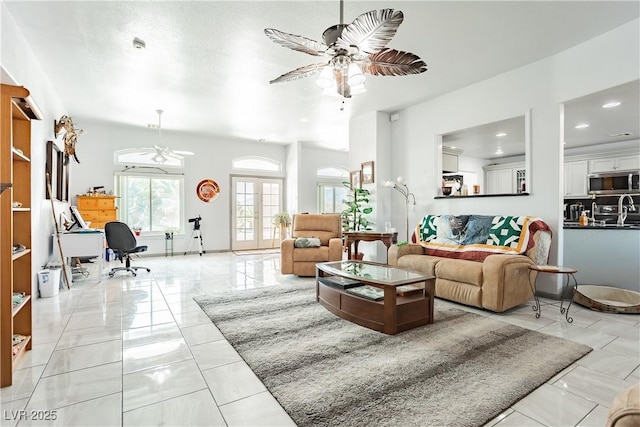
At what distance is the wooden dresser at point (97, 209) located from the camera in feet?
19.5

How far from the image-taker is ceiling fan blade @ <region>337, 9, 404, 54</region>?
1.77 meters

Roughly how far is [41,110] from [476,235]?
5677mm

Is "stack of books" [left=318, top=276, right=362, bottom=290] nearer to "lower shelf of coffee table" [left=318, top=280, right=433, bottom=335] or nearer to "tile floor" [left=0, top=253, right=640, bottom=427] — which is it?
"lower shelf of coffee table" [left=318, top=280, right=433, bottom=335]

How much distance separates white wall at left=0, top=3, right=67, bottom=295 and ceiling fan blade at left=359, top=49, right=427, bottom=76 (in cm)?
292

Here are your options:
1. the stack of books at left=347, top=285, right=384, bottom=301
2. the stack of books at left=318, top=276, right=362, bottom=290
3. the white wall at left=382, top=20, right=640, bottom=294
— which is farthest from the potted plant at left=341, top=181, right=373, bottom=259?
the stack of books at left=347, top=285, right=384, bottom=301

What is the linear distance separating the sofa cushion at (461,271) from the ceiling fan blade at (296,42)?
2.51m

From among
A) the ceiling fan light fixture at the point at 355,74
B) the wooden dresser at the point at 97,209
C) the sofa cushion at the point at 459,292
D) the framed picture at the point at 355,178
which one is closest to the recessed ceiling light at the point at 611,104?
the sofa cushion at the point at 459,292

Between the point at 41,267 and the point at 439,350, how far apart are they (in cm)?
475

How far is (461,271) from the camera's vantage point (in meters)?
3.25

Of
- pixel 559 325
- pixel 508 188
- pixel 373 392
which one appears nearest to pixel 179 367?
A: pixel 373 392

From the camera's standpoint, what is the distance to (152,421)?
151 centimetres

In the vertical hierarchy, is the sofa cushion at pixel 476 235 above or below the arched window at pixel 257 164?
below

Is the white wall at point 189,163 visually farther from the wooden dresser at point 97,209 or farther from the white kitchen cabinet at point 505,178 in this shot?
the white kitchen cabinet at point 505,178

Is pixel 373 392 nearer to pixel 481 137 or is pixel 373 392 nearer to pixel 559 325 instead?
pixel 559 325
